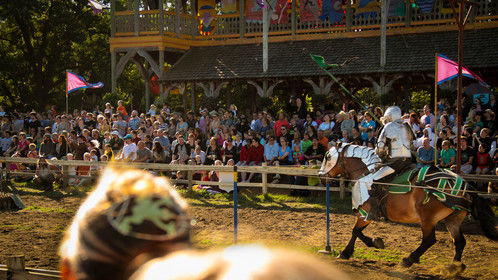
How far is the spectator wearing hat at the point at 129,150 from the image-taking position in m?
16.1

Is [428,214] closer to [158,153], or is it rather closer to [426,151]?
[426,151]

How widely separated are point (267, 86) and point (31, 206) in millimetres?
10245

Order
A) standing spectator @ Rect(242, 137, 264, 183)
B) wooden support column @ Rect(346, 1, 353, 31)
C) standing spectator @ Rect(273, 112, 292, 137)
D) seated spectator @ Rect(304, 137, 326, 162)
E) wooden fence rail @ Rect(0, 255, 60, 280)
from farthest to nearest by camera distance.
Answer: wooden support column @ Rect(346, 1, 353, 31) < standing spectator @ Rect(273, 112, 292, 137) < standing spectator @ Rect(242, 137, 264, 183) < seated spectator @ Rect(304, 137, 326, 162) < wooden fence rail @ Rect(0, 255, 60, 280)

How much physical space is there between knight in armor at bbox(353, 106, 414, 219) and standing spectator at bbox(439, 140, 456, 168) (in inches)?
178

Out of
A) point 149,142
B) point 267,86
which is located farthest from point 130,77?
point 149,142

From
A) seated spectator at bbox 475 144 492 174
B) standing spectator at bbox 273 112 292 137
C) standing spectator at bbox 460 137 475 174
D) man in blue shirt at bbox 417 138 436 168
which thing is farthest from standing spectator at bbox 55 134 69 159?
seated spectator at bbox 475 144 492 174

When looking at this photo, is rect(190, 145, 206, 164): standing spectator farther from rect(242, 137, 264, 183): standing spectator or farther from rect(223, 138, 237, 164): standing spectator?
rect(242, 137, 264, 183): standing spectator

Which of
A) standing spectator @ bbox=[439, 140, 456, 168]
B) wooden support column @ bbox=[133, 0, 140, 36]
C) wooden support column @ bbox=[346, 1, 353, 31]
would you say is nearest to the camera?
standing spectator @ bbox=[439, 140, 456, 168]

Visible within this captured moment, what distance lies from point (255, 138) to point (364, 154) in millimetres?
6766

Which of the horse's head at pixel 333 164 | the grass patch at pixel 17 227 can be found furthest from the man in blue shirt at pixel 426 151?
the grass patch at pixel 17 227

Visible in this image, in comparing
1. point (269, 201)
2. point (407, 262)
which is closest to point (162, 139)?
point (269, 201)

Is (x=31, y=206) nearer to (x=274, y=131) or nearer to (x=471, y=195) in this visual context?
(x=274, y=131)

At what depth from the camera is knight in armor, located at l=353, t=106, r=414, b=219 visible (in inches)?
348

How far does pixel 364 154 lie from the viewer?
931 centimetres
